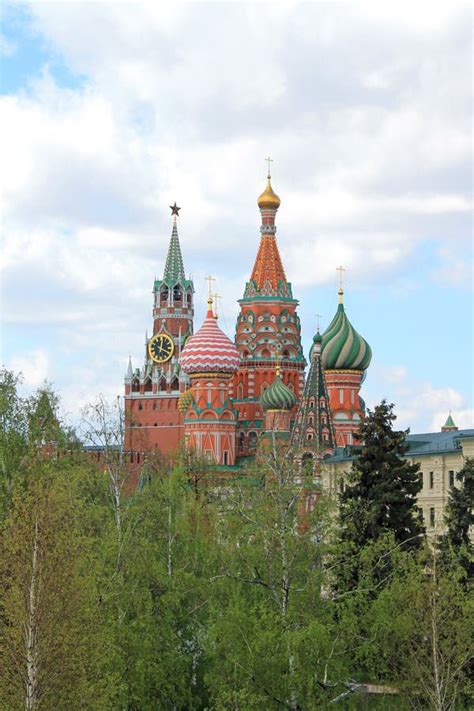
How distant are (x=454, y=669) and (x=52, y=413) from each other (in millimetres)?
18268

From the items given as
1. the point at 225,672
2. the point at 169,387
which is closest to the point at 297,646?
the point at 225,672

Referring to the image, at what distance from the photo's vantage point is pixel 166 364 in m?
105

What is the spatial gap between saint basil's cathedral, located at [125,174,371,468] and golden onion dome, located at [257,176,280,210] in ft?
0.27

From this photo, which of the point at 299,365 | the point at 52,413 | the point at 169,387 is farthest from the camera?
the point at 169,387

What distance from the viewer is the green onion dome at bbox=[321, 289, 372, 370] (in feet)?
274

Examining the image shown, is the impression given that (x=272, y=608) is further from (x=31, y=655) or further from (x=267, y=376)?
(x=267, y=376)

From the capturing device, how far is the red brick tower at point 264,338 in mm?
90438

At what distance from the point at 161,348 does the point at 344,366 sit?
24777 millimetres

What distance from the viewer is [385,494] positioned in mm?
37375

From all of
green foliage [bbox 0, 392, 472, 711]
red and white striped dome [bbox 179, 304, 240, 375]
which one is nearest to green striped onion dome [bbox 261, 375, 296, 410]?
red and white striped dome [bbox 179, 304, 240, 375]

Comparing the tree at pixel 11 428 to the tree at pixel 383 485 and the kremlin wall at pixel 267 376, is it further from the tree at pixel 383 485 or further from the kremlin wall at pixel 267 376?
the kremlin wall at pixel 267 376

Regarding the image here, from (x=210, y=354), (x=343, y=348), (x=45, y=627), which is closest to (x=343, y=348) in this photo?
(x=343, y=348)

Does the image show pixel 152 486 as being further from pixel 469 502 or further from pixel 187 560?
pixel 469 502

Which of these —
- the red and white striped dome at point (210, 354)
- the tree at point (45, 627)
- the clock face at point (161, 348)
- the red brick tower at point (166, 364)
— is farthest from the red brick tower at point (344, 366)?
the tree at point (45, 627)
